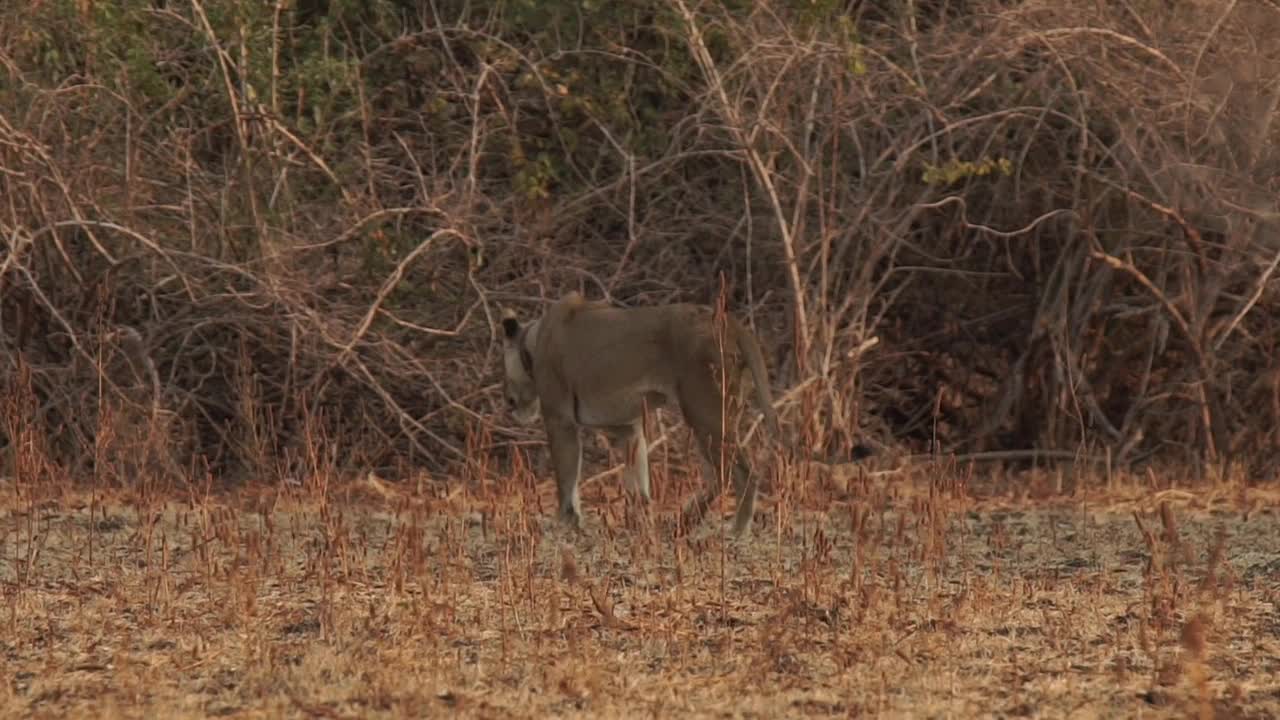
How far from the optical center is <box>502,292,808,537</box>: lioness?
384 inches

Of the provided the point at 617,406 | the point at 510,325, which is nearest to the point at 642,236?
the point at 510,325

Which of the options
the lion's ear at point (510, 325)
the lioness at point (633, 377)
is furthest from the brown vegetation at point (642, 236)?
the lion's ear at point (510, 325)

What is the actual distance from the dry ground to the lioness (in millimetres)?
387

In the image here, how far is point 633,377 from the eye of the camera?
10055 millimetres

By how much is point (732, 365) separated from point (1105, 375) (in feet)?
16.6

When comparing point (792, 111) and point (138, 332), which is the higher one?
point (792, 111)

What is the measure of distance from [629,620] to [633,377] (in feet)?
9.00

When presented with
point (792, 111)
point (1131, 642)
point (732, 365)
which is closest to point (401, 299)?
point (792, 111)

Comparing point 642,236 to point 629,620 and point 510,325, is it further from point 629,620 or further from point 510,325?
point 629,620

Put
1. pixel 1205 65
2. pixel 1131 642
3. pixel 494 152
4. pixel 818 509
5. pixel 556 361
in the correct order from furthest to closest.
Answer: pixel 494 152
pixel 1205 65
pixel 556 361
pixel 818 509
pixel 1131 642

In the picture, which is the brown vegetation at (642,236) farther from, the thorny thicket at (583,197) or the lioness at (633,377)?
the lioness at (633,377)

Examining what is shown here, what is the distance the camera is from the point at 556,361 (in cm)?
1043

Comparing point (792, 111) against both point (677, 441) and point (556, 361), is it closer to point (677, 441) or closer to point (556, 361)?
point (677, 441)

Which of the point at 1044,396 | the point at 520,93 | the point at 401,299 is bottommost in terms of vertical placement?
the point at 1044,396
